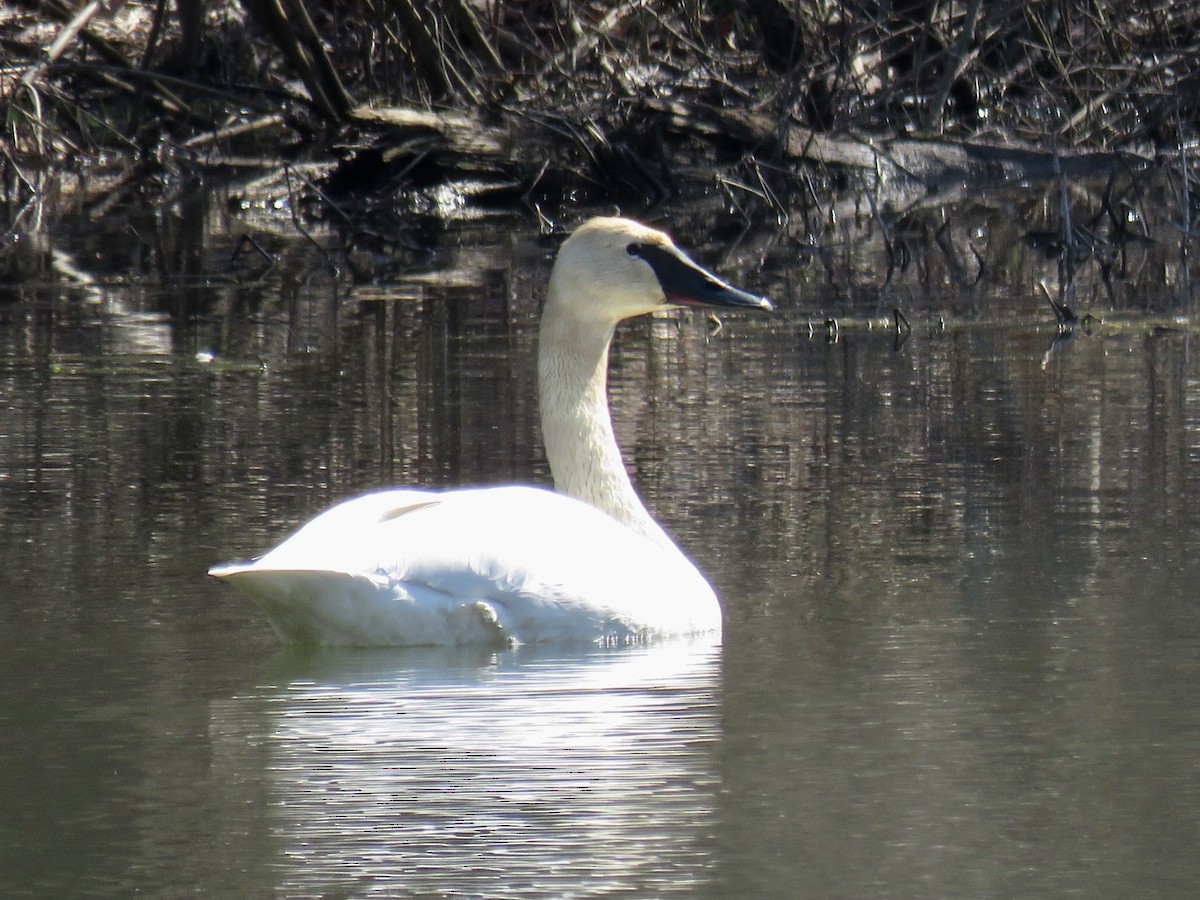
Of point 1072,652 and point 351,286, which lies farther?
point 351,286

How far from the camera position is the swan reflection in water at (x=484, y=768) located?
12.1ft

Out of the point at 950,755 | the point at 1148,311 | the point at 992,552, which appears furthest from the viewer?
the point at 1148,311

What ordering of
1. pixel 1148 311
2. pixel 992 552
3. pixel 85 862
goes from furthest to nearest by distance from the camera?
pixel 1148 311
pixel 992 552
pixel 85 862

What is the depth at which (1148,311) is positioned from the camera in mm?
12227

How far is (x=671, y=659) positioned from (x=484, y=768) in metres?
1.19

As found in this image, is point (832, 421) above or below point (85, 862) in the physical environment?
above

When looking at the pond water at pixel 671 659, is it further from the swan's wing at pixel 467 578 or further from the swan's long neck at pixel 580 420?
the swan's long neck at pixel 580 420

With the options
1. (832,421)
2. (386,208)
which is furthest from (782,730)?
(386,208)

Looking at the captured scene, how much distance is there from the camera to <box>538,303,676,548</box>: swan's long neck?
21.0ft

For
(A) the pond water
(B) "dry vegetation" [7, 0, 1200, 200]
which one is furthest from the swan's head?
(B) "dry vegetation" [7, 0, 1200, 200]

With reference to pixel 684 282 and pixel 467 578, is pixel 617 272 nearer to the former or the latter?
pixel 684 282

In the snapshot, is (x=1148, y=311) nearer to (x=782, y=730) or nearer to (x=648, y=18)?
(x=782, y=730)

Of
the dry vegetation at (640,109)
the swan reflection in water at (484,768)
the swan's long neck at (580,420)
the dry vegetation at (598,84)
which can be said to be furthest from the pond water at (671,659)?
the dry vegetation at (598,84)

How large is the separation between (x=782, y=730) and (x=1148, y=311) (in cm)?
816
